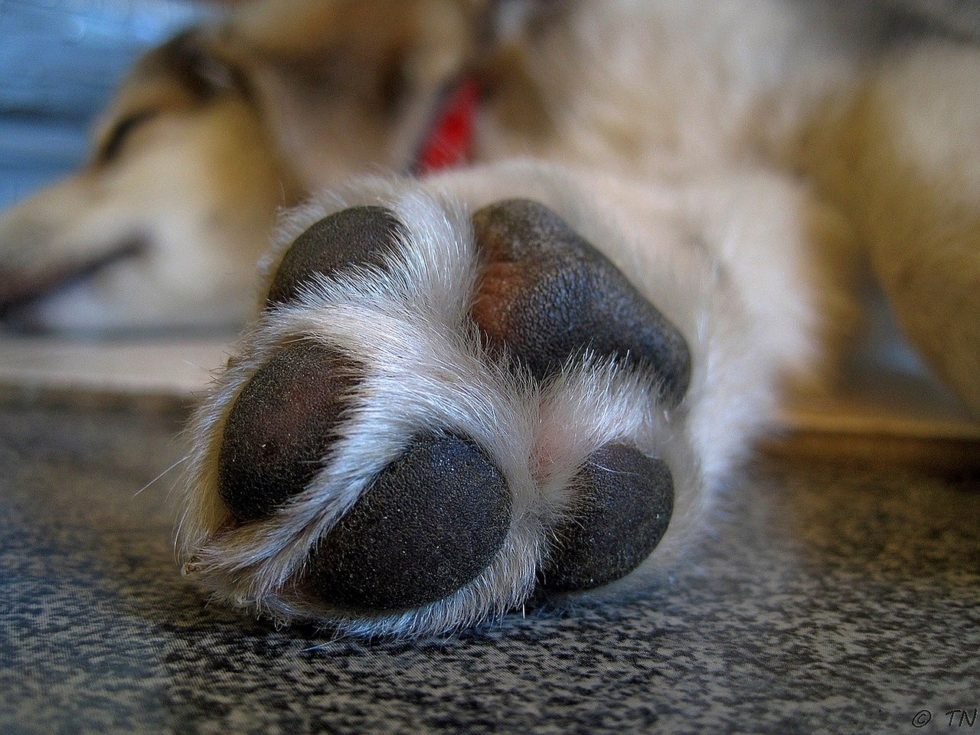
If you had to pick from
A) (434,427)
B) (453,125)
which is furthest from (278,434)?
(453,125)

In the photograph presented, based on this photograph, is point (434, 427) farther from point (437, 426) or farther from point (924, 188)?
point (924, 188)

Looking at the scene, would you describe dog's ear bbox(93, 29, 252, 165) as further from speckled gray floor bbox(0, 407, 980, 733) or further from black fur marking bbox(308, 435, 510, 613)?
black fur marking bbox(308, 435, 510, 613)

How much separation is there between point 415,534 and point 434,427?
0.15 ft

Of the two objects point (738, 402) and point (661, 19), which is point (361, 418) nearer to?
point (738, 402)

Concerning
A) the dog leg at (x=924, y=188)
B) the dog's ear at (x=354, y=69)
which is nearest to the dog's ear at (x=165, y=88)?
the dog's ear at (x=354, y=69)

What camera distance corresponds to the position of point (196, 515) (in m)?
0.39

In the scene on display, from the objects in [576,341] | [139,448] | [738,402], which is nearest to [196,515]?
[576,341]

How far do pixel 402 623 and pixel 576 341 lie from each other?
6.0 inches

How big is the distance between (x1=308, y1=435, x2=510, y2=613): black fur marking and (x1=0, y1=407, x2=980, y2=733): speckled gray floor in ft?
0.11

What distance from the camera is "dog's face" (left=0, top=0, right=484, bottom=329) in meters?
1.11

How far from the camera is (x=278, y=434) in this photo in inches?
13.7

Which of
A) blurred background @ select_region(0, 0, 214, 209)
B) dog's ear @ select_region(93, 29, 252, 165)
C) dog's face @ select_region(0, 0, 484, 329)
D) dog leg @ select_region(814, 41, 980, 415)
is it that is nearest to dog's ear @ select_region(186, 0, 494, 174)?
dog's face @ select_region(0, 0, 484, 329)

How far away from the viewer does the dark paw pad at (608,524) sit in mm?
391

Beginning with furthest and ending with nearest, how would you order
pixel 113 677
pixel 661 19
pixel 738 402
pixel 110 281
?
pixel 110 281, pixel 661 19, pixel 738 402, pixel 113 677
